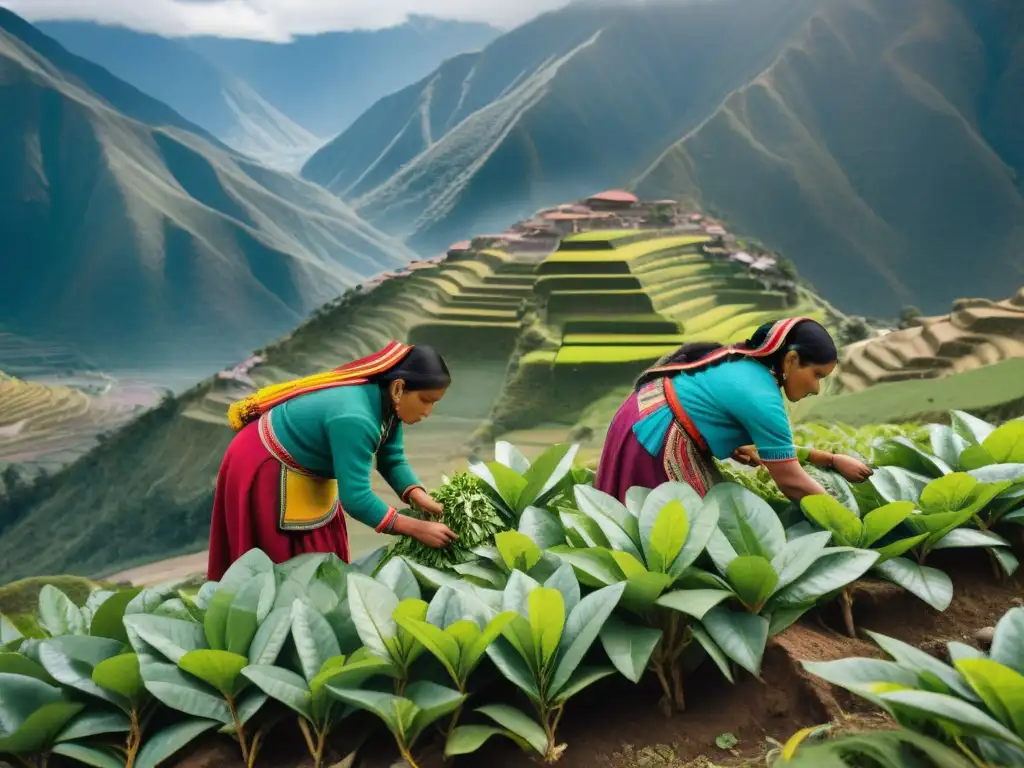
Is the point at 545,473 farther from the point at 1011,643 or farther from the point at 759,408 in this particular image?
the point at 1011,643

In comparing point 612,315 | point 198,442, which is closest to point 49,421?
point 198,442

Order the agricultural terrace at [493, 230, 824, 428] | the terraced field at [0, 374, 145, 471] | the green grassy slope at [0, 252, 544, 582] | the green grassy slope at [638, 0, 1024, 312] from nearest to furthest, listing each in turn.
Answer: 1. the agricultural terrace at [493, 230, 824, 428]
2. the green grassy slope at [0, 252, 544, 582]
3. the terraced field at [0, 374, 145, 471]
4. the green grassy slope at [638, 0, 1024, 312]

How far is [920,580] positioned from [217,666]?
1086mm

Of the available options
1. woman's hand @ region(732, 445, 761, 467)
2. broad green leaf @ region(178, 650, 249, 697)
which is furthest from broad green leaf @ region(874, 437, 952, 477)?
broad green leaf @ region(178, 650, 249, 697)

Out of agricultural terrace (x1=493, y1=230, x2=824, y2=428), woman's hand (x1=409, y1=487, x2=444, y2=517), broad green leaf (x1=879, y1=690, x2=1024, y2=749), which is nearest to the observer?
broad green leaf (x1=879, y1=690, x2=1024, y2=749)

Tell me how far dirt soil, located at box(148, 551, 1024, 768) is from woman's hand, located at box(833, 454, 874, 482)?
477 mm

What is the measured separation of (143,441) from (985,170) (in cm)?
1190

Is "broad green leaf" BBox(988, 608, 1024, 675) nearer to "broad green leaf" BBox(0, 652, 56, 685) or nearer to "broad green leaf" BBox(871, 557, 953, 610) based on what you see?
"broad green leaf" BBox(871, 557, 953, 610)

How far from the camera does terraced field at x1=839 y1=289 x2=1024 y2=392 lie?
647 centimetres

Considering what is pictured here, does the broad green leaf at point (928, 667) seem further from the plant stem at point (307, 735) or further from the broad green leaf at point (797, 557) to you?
the plant stem at point (307, 735)

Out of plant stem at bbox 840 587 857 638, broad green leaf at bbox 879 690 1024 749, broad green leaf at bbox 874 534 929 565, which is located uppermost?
broad green leaf at bbox 879 690 1024 749

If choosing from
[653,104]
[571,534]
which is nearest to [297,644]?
[571,534]

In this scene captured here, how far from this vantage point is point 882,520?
1305 millimetres

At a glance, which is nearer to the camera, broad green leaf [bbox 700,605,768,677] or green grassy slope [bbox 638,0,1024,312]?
broad green leaf [bbox 700,605,768,677]
